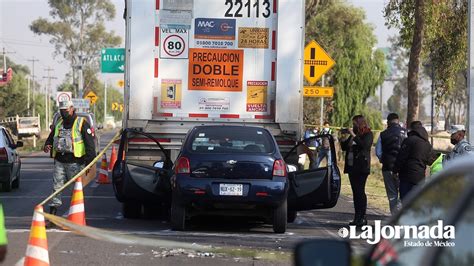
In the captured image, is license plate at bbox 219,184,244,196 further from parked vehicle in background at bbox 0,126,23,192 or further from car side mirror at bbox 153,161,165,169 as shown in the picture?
parked vehicle in background at bbox 0,126,23,192

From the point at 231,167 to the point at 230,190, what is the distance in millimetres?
299

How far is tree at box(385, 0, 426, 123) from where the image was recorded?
20.7m

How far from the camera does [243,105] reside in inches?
587

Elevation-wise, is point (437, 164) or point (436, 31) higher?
point (436, 31)

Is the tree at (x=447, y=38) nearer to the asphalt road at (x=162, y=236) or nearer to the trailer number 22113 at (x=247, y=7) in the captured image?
the asphalt road at (x=162, y=236)

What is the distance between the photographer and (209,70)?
14.9m

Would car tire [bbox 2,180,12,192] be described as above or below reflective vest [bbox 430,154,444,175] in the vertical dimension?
below

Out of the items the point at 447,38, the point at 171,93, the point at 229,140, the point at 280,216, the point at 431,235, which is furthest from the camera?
the point at 447,38

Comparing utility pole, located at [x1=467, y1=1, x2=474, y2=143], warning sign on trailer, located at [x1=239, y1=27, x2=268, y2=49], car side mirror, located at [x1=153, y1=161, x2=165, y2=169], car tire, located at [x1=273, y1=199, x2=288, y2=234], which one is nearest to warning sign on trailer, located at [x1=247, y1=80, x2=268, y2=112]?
warning sign on trailer, located at [x1=239, y1=27, x2=268, y2=49]

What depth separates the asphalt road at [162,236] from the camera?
1025 cm

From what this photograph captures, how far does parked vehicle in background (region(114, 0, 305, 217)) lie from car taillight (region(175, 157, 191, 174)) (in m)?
2.24

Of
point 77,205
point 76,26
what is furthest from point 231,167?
point 76,26

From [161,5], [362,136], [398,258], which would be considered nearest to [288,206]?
[362,136]

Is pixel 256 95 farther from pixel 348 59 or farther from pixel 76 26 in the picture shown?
pixel 76 26
